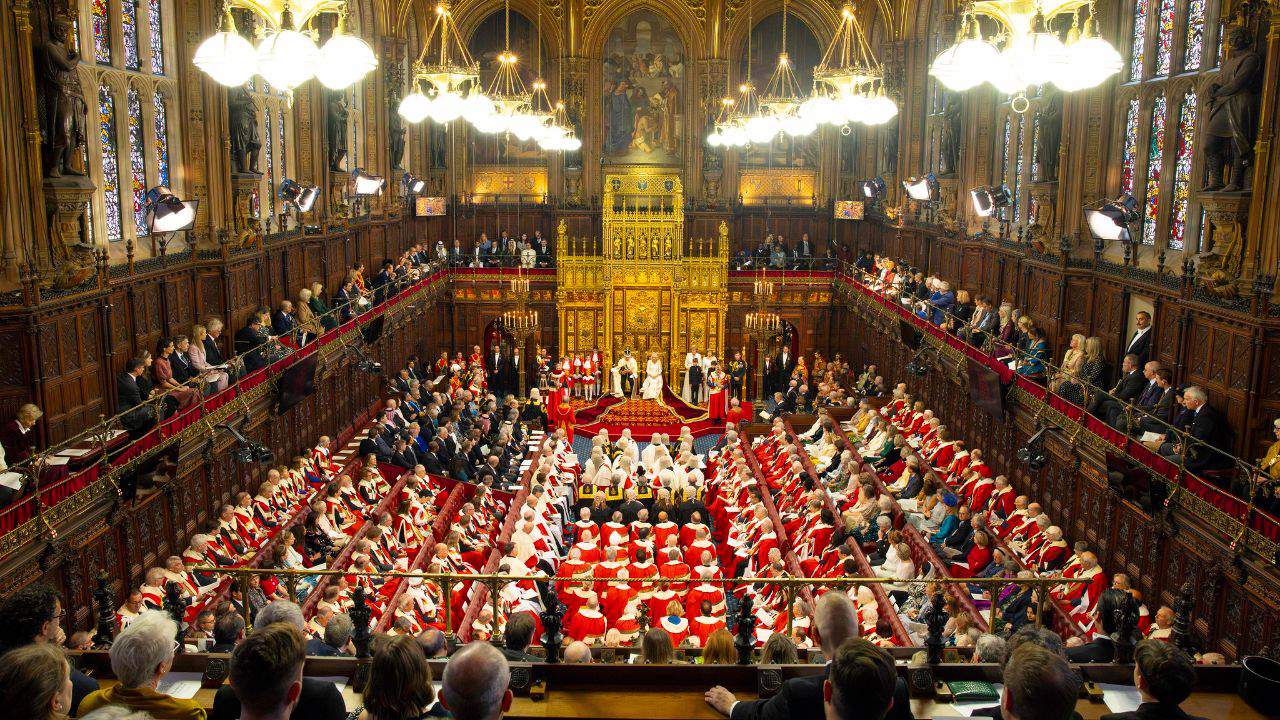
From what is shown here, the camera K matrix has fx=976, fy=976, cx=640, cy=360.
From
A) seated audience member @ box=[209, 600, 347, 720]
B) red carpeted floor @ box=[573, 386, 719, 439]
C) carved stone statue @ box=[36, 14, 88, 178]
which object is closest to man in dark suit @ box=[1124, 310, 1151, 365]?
red carpeted floor @ box=[573, 386, 719, 439]

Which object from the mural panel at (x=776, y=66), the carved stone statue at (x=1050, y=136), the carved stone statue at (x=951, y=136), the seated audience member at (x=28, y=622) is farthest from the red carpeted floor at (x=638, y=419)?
the seated audience member at (x=28, y=622)

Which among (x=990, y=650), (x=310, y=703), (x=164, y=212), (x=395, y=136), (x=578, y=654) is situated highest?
(x=395, y=136)

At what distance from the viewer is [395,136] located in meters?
28.1

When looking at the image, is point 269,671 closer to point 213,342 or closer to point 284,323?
point 213,342

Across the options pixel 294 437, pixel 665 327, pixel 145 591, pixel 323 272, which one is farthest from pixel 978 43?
pixel 665 327

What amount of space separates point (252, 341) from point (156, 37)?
5.10 meters

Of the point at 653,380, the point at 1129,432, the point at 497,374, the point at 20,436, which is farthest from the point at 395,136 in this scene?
the point at 1129,432

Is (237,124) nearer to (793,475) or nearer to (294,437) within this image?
(294,437)

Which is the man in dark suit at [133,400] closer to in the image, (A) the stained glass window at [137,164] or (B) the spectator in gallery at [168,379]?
(B) the spectator in gallery at [168,379]

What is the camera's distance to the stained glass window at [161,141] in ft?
51.1

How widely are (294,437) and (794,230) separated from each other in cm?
2021

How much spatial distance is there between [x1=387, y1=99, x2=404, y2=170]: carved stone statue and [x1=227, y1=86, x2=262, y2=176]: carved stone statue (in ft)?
34.8

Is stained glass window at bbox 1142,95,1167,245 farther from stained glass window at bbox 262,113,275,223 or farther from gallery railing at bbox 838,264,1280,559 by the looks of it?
stained glass window at bbox 262,113,275,223

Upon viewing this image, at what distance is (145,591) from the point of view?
11.2m
